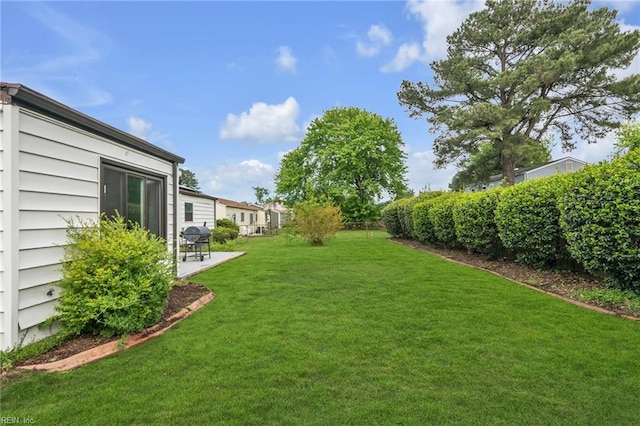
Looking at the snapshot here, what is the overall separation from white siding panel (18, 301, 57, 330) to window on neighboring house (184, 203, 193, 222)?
40.4 ft

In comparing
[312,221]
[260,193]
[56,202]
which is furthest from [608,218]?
[260,193]

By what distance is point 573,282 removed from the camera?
18.3ft

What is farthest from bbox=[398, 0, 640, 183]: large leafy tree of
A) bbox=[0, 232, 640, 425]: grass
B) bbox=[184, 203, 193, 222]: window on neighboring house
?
bbox=[0, 232, 640, 425]: grass

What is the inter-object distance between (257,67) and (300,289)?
9.99 meters

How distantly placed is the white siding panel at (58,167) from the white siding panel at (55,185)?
1.9 inches

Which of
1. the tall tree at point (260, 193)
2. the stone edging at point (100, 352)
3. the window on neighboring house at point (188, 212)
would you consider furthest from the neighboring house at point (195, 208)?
the tall tree at point (260, 193)

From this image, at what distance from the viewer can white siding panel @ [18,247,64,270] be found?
3141 mm

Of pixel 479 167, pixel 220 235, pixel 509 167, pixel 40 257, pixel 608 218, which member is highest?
pixel 479 167

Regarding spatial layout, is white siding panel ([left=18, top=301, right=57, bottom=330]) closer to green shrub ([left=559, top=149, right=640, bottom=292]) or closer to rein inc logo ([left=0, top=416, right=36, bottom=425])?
rein inc logo ([left=0, top=416, right=36, bottom=425])

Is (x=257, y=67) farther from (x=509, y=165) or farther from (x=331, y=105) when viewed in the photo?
(x=331, y=105)

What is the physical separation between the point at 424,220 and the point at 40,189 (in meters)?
10.9

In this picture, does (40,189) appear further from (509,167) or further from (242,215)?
(242,215)

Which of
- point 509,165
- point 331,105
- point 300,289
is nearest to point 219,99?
point 300,289

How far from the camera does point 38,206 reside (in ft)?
11.0
